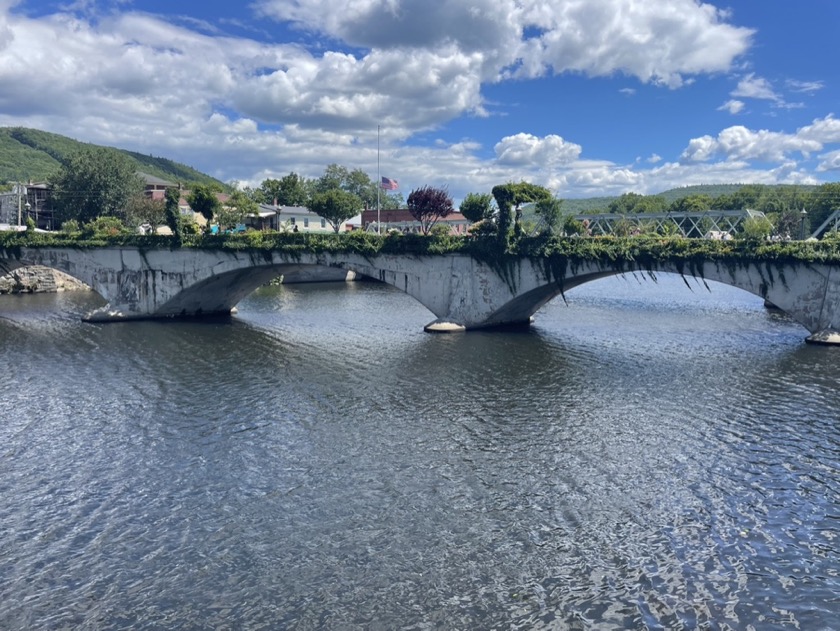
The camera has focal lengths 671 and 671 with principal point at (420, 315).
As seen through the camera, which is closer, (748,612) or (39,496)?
(748,612)

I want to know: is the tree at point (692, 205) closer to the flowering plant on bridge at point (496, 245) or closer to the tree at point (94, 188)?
the flowering plant on bridge at point (496, 245)

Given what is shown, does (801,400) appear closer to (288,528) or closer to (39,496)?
(288,528)

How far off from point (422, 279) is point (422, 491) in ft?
122

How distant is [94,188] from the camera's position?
127 meters

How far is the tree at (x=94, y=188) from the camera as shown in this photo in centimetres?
12681

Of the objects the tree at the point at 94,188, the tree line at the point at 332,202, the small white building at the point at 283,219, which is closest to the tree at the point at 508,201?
the tree line at the point at 332,202

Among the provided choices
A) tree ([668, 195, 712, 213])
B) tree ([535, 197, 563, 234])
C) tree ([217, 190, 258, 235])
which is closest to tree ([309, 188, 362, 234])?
tree ([217, 190, 258, 235])

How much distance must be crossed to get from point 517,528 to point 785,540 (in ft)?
26.3

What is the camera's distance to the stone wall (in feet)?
298

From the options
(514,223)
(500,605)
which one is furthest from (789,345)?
(500,605)

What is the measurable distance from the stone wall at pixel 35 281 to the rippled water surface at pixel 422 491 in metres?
52.0

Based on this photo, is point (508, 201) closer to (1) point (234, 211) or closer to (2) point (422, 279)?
(2) point (422, 279)

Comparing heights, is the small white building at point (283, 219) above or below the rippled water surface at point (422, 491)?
above

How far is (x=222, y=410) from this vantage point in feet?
111
